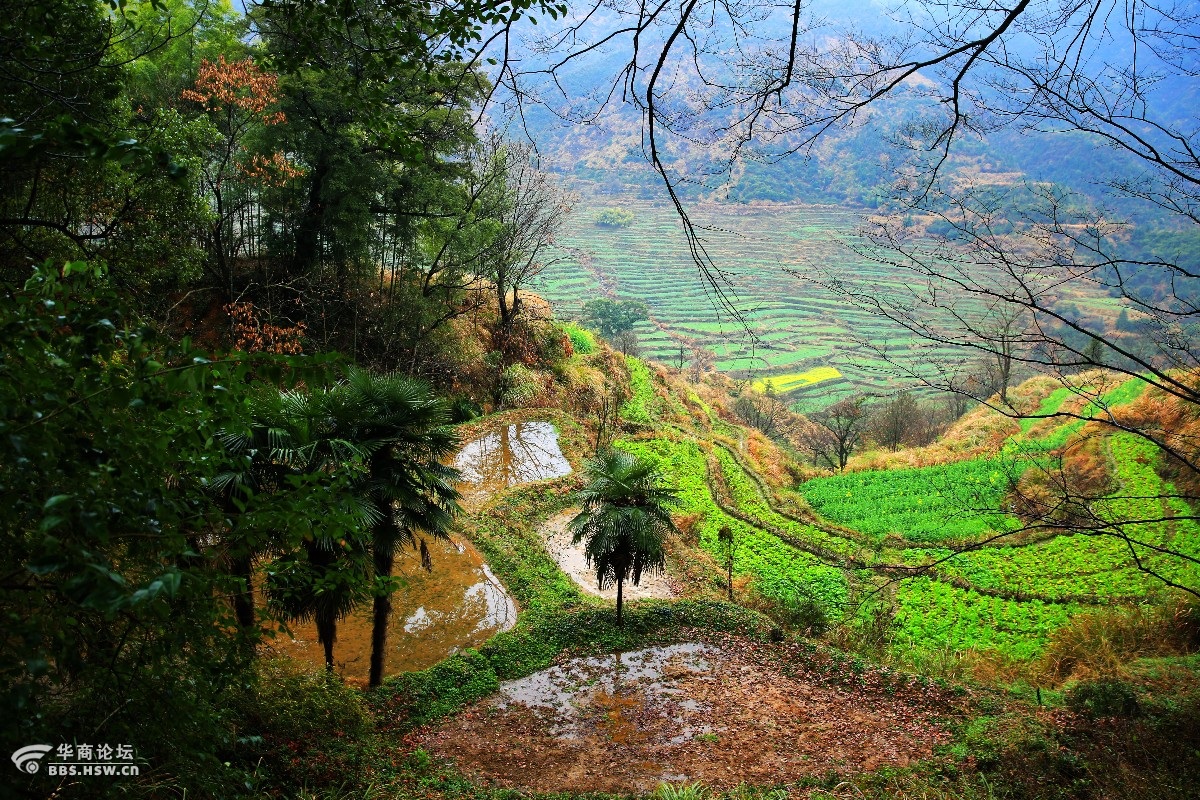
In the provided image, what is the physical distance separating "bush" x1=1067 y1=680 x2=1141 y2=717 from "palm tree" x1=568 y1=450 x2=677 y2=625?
541 centimetres

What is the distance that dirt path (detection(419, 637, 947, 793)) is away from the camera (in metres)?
7.55

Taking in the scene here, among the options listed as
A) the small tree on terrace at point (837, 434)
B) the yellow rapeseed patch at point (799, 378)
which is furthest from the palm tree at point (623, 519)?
the yellow rapeseed patch at point (799, 378)

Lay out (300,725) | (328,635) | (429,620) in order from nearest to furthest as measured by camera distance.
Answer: (300,725), (328,635), (429,620)

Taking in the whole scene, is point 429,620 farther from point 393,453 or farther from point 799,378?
point 799,378

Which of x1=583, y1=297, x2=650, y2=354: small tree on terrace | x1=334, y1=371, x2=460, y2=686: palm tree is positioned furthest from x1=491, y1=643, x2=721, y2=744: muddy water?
x1=583, y1=297, x2=650, y2=354: small tree on terrace

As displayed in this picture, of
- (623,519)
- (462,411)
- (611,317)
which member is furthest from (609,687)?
(611,317)

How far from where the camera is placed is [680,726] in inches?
339

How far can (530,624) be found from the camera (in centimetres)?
1069

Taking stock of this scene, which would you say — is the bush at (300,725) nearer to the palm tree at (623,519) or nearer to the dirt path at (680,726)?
the dirt path at (680,726)

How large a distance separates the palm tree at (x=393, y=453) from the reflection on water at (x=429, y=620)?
3.91 feet

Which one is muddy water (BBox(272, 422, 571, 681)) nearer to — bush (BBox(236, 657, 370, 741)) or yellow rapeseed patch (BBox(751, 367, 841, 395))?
bush (BBox(236, 657, 370, 741))

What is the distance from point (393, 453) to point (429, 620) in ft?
12.3

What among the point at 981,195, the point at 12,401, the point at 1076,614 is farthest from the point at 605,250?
the point at 12,401

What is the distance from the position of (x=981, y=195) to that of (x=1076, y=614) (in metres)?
10.6
